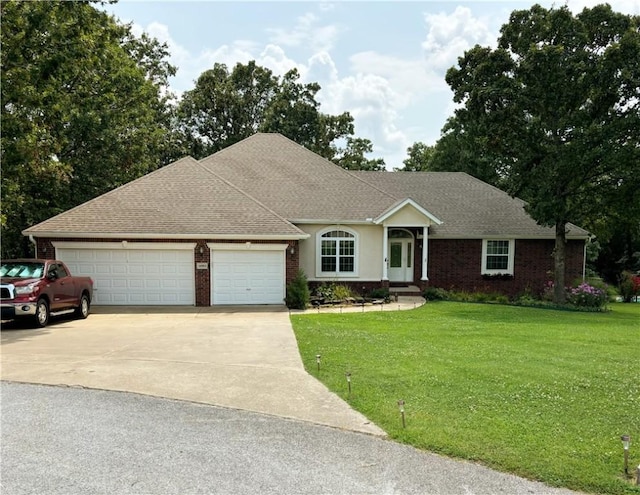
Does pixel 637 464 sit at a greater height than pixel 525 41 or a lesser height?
lesser

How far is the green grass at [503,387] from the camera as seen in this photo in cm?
453

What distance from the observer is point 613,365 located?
27.0ft

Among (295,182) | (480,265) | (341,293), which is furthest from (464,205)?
(341,293)

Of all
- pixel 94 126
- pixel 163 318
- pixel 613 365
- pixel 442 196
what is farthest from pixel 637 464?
pixel 94 126

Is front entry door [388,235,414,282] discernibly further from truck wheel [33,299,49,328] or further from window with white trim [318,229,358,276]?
truck wheel [33,299,49,328]

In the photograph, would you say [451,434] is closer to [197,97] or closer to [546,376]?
[546,376]

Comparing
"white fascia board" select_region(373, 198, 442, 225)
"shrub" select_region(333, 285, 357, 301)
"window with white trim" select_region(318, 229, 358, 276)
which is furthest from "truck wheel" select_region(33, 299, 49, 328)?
"white fascia board" select_region(373, 198, 442, 225)

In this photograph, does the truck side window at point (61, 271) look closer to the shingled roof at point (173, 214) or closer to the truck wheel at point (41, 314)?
the truck wheel at point (41, 314)

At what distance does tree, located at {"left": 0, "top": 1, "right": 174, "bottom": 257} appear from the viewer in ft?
43.3

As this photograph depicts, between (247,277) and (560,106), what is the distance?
13631 millimetres

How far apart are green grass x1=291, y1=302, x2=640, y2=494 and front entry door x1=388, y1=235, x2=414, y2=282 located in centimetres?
847

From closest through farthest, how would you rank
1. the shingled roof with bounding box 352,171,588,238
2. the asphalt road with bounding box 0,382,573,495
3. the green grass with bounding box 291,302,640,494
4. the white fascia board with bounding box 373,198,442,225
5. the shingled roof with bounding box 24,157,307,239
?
the asphalt road with bounding box 0,382,573,495
the green grass with bounding box 291,302,640,494
the shingled roof with bounding box 24,157,307,239
the white fascia board with bounding box 373,198,442,225
the shingled roof with bounding box 352,171,588,238

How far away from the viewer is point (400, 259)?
2180 cm

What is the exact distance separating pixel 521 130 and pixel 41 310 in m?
18.0
